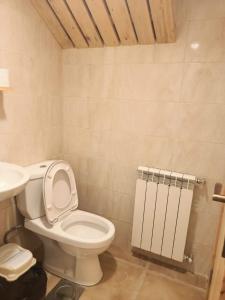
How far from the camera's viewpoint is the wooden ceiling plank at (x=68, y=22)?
1.57 m

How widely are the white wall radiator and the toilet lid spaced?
0.56m

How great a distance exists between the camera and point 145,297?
5.37 feet

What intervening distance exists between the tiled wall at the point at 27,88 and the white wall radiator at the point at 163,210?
2.97 feet

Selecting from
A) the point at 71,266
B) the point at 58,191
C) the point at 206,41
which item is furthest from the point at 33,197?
the point at 206,41

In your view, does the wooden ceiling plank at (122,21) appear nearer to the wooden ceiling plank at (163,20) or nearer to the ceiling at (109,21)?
the ceiling at (109,21)

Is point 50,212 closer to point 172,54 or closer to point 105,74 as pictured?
point 105,74

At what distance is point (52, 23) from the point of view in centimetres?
174

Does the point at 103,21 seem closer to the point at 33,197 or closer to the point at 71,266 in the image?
the point at 33,197

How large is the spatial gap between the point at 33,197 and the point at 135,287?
1046 millimetres

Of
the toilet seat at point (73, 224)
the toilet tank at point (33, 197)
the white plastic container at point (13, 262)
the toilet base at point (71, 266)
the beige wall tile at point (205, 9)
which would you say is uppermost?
the beige wall tile at point (205, 9)

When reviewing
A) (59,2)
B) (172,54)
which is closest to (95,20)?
(59,2)

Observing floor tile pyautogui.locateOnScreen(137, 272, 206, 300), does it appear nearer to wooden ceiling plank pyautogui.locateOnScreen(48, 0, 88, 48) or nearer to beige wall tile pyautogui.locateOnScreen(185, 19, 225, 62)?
beige wall tile pyautogui.locateOnScreen(185, 19, 225, 62)

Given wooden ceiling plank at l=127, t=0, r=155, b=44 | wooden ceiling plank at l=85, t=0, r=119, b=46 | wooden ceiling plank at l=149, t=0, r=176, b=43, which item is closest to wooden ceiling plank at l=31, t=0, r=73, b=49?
wooden ceiling plank at l=85, t=0, r=119, b=46

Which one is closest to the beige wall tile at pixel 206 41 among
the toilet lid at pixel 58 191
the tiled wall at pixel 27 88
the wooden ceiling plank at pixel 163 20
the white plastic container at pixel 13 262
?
the wooden ceiling plank at pixel 163 20
